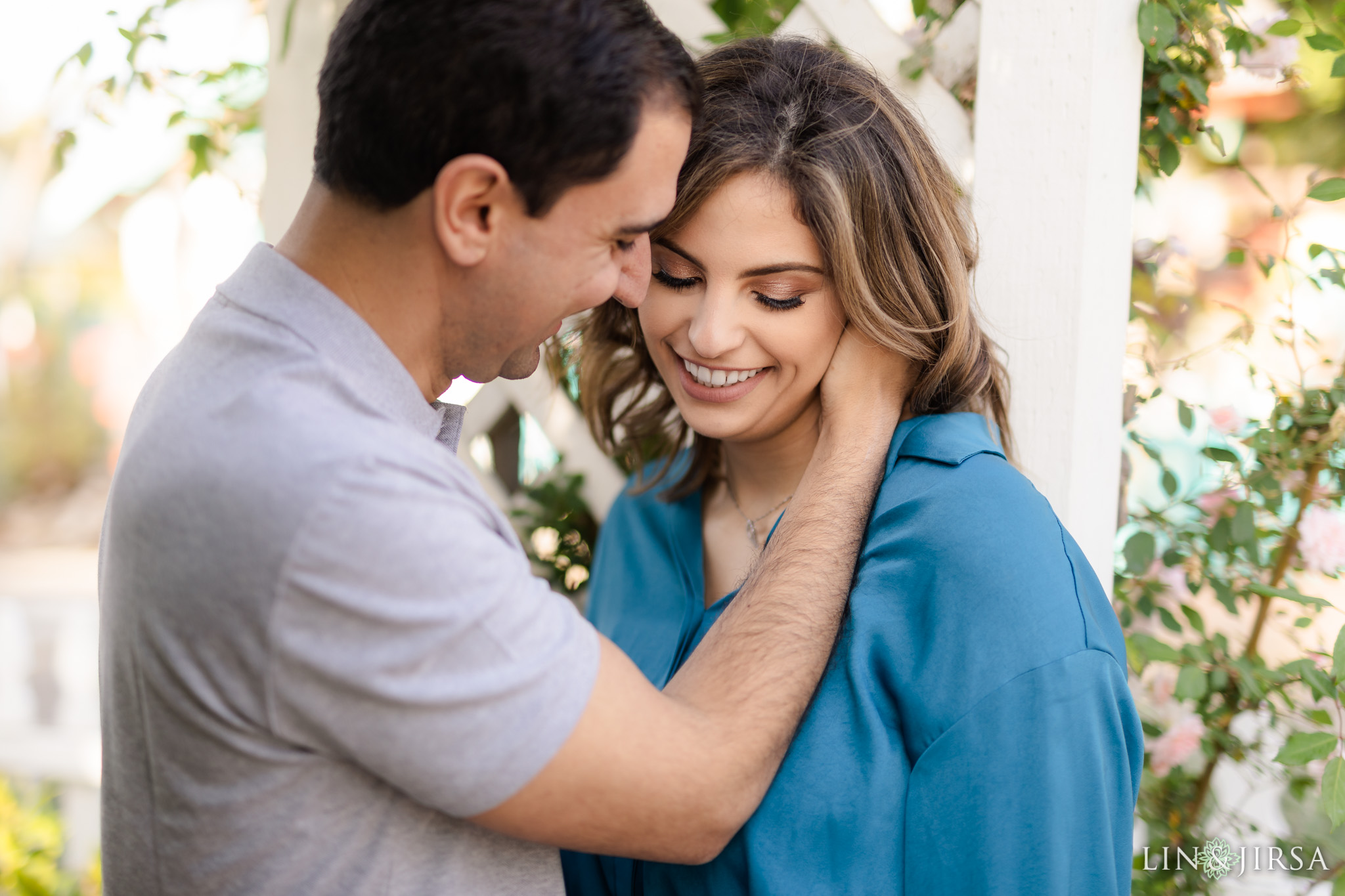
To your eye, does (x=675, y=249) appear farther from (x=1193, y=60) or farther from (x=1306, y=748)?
(x=1306, y=748)

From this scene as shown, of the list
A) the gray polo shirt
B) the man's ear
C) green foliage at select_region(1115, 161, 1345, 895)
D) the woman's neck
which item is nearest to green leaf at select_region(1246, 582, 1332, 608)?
green foliage at select_region(1115, 161, 1345, 895)

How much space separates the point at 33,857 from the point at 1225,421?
142 inches

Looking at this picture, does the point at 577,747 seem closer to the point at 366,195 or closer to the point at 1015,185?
the point at 366,195

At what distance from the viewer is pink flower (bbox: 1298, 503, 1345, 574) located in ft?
5.19

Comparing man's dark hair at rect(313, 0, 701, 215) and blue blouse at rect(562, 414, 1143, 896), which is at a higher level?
man's dark hair at rect(313, 0, 701, 215)

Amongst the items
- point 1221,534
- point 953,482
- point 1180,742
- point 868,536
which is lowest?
point 1180,742

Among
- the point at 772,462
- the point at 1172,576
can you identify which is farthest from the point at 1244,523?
the point at 772,462

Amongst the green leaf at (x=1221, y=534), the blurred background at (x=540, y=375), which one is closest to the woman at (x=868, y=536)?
the blurred background at (x=540, y=375)

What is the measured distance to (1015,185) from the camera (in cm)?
143

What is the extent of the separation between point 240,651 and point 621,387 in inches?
45.0

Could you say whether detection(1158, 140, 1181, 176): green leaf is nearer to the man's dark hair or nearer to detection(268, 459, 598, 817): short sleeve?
the man's dark hair

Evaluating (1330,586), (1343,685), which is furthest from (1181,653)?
(1330,586)

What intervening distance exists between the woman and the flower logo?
72 centimetres

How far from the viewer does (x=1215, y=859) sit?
1.74m
